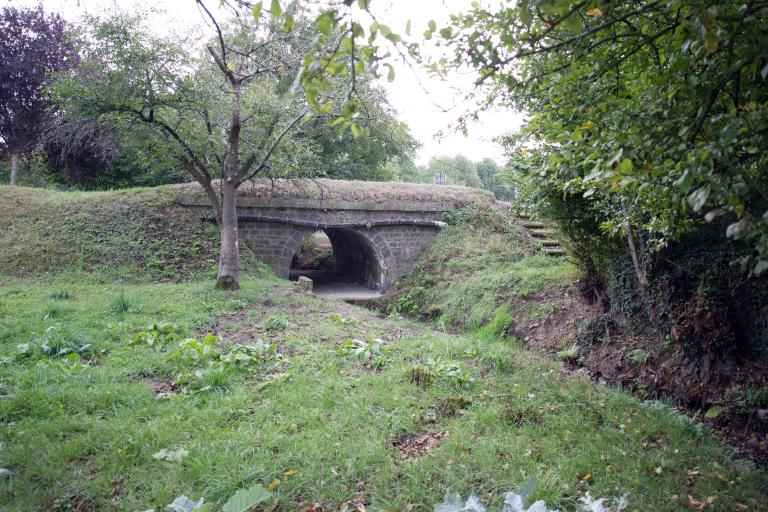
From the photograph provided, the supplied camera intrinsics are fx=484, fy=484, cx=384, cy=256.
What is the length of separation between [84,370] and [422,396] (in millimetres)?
3192

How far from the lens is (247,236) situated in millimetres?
12906

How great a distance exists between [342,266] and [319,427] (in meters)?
14.7

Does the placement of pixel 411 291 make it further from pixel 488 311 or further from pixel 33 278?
pixel 33 278

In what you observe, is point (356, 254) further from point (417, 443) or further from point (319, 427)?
point (417, 443)

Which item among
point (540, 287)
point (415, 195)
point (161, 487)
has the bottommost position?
point (161, 487)

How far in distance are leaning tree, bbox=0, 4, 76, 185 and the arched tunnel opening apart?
31.8 feet

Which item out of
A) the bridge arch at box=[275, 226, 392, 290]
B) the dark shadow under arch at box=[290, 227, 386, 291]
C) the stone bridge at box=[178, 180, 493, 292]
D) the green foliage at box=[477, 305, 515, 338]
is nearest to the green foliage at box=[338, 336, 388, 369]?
the green foliage at box=[477, 305, 515, 338]

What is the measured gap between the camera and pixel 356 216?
1386 cm

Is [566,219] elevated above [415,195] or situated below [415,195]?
below

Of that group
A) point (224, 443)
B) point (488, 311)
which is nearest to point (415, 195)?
point (488, 311)

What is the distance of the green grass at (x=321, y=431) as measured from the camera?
2969 mm

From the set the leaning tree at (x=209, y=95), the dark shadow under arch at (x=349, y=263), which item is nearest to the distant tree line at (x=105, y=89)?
the leaning tree at (x=209, y=95)

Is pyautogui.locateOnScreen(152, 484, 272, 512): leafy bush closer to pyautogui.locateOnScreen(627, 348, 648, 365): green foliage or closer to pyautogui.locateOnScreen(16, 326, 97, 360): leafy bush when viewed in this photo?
pyautogui.locateOnScreen(16, 326, 97, 360): leafy bush

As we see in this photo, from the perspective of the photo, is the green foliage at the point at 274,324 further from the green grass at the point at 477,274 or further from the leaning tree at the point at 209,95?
the green grass at the point at 477,274
